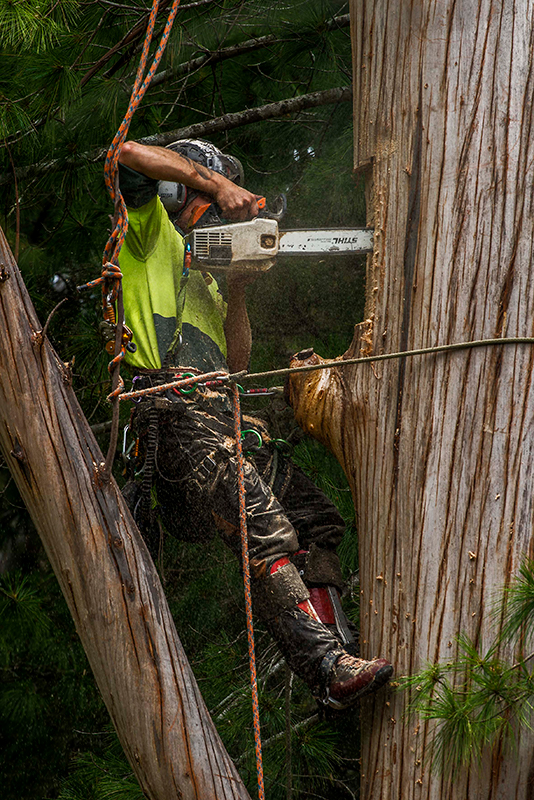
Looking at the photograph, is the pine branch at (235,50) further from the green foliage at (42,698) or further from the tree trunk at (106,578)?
the green foliage at (42,698)

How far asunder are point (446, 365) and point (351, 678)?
840mm

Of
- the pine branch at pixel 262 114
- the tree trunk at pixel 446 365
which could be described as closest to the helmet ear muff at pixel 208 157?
the pine branch at pixel 262 114

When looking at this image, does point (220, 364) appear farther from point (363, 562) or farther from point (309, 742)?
point (309, 742)

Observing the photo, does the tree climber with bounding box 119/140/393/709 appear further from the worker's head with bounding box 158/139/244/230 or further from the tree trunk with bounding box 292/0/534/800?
the tree trunk with bounding box 292/0/534/800

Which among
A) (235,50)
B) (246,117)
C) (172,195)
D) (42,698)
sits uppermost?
(235,50)

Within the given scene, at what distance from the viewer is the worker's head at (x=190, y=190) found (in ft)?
10.2

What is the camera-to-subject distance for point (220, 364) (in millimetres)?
3246

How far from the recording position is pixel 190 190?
3.18 metres

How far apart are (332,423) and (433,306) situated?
477mm

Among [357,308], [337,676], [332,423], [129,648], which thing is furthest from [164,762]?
[357,308]

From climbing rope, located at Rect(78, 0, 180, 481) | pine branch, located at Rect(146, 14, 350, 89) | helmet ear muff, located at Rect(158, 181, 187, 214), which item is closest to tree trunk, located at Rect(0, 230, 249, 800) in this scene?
climbing rope, located at Rect(78, 0, 180, 481)

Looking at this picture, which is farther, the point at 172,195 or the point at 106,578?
the point at 172,195

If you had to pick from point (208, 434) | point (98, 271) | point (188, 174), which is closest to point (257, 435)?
point (208, 434)

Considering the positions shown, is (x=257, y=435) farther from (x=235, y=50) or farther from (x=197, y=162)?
(x=235, y=50)
